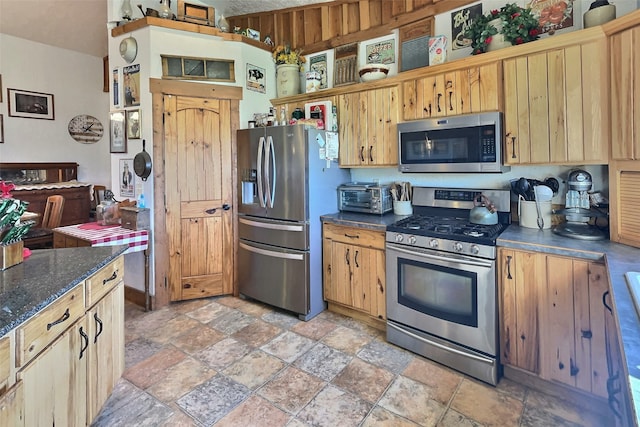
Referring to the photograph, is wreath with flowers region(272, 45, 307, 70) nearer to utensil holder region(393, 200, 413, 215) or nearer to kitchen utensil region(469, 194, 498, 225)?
utensil holder region(393, 200, 413, 215)

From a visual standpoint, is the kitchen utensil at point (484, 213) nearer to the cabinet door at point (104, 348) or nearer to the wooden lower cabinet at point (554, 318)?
the wooden lower cabinet at point (554, 318)

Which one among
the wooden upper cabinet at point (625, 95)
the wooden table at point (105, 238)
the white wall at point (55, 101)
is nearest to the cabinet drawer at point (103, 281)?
the wooden table at point (105, 238)

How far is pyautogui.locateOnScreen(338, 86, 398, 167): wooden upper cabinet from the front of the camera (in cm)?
294

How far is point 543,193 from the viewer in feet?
7.50

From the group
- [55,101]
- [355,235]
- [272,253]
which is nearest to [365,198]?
[355,235]

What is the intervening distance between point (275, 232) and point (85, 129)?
510 centimetres

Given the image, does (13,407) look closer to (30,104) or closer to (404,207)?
(404,207)

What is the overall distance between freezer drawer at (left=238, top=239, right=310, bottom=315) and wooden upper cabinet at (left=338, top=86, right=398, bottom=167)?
1063 mm

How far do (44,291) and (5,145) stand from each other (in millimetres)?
5660

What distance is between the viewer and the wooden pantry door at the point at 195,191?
3330 mm

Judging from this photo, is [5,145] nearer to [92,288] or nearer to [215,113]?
[215,113]

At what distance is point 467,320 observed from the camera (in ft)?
7.23

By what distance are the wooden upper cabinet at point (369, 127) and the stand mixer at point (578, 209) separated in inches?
50.8

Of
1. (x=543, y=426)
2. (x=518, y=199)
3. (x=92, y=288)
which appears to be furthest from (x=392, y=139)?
(x=92, y=288)
